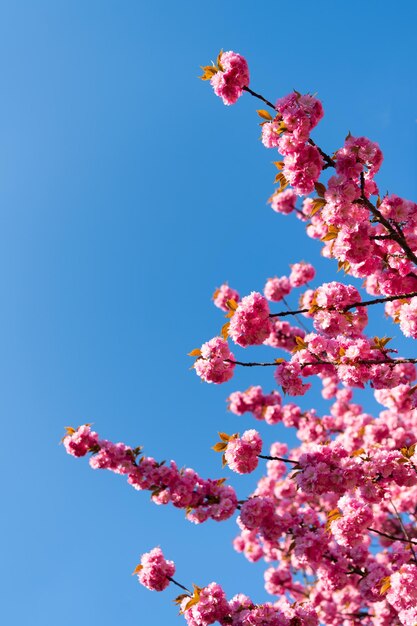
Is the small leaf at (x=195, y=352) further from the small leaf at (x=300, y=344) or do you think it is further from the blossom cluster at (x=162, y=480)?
the blossom cluster at (x=162, y=480)

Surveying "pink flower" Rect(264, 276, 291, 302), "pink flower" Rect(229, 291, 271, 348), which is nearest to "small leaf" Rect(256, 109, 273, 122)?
"pink flower" Rect(229, 291, 271, 348)

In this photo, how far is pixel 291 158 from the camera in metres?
4.90

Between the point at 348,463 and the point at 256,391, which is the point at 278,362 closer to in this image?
the point at 348,463

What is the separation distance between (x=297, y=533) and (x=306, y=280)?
5905 mm

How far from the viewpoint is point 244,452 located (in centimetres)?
609

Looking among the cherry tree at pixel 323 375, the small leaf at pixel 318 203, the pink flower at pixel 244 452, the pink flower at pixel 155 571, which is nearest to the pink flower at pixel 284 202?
the cherry tree at pixel 323 375

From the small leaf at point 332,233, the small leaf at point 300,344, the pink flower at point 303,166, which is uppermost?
the pink flower at point 303,166

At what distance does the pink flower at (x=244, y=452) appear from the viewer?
610 centimetres

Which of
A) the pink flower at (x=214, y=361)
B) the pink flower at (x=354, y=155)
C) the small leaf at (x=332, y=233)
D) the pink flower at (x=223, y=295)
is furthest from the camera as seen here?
the pink flower at (x=223, y=295)

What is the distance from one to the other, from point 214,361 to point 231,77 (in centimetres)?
330

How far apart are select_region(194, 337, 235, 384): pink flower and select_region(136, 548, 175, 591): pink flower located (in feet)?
10.3

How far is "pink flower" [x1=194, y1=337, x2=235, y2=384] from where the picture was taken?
5.58m

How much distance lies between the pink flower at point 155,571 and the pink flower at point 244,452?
2026mm

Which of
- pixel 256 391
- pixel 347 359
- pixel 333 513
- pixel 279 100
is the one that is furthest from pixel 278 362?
pixel 256 391
